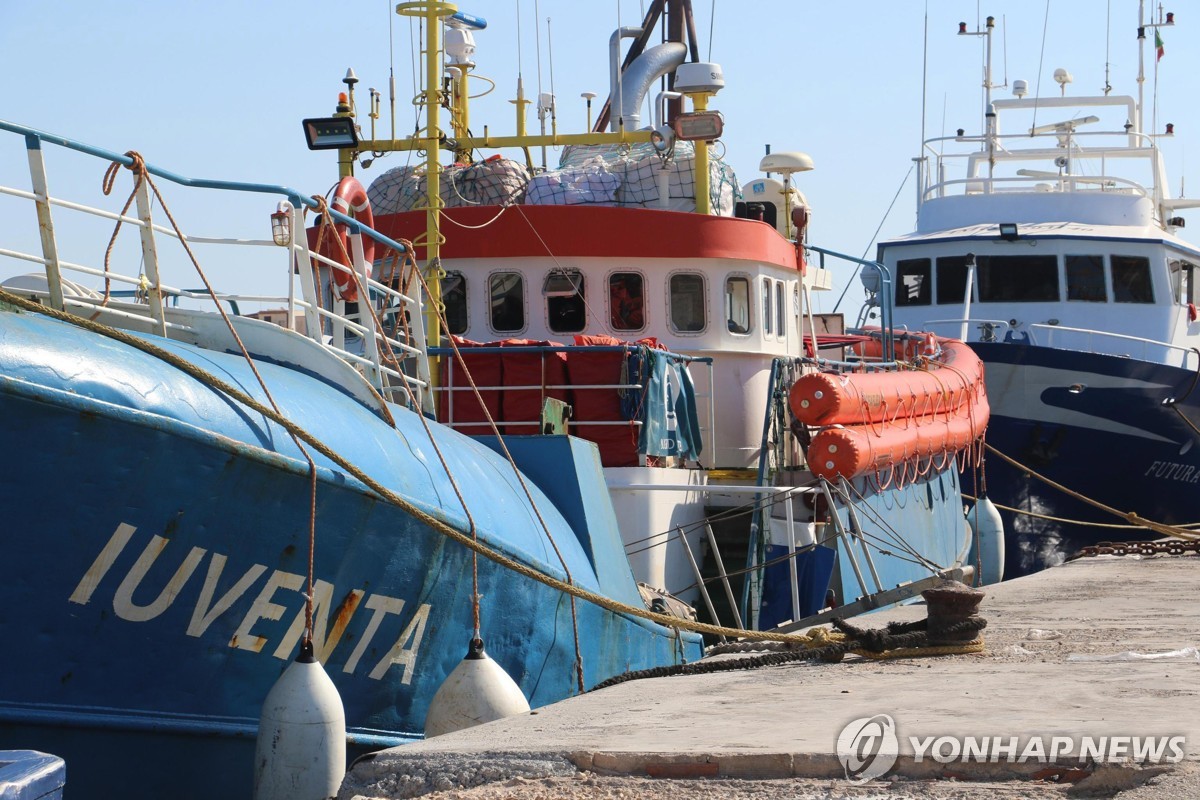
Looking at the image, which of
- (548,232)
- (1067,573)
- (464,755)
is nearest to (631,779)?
(464,755)

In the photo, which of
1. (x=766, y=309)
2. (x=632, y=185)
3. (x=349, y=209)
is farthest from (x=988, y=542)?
(x=349, y=209)

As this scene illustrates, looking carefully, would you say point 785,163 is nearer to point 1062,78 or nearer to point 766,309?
point 766,309

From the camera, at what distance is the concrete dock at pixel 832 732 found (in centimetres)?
423

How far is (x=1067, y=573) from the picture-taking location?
11445 millimetres

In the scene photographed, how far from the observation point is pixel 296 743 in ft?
16.6

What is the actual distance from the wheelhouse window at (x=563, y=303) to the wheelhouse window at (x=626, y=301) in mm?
221

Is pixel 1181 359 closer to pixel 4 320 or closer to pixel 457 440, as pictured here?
pixel 457 440

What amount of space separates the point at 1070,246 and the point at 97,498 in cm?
1821

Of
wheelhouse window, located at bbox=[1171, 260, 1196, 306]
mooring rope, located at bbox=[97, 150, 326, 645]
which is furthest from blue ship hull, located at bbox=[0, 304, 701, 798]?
wheelhouse window, located at bbox=[1171, 260, 1196, 306]

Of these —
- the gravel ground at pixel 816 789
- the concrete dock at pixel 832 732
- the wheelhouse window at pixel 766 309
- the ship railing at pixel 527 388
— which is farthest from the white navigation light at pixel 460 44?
the gravel ground at pixel 816 789

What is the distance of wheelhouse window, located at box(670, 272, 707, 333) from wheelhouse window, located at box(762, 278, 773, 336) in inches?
24.0

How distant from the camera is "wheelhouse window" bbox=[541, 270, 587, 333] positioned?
11.2 meters

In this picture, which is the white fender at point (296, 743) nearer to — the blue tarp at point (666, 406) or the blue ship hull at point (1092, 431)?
the blue tarp at point (666, 406)

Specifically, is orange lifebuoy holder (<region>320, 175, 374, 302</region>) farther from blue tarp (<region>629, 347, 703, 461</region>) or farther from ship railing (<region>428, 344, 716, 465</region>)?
blue tarp (<region>629, 347, 703, 461</region>)
